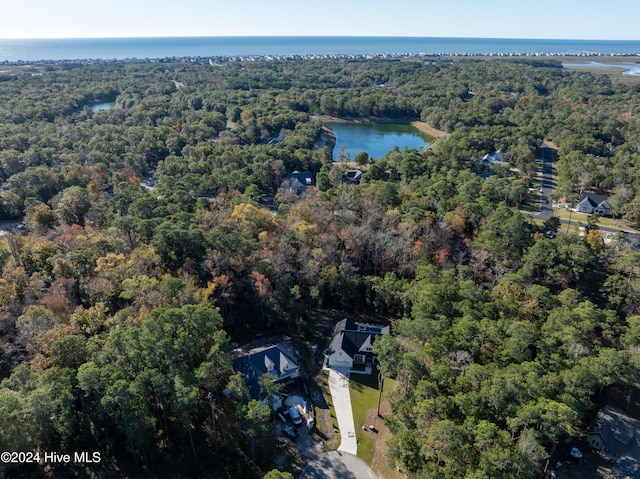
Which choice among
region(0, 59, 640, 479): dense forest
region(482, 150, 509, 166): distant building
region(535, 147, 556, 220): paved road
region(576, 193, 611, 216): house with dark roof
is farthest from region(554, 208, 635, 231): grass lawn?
region(482, 150, 509, 166): distant building

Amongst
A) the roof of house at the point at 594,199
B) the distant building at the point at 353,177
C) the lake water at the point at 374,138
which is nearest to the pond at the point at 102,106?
the lake water at the point at 374,138

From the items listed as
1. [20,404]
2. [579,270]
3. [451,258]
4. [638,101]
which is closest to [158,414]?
[20,404]

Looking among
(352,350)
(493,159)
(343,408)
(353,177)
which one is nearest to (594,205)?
(493,159)

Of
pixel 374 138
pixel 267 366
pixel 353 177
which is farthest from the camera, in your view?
pixel 374 138

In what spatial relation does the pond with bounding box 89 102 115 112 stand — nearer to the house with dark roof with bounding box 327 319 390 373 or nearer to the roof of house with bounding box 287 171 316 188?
the roof of house with bounding box 287 171 316 188

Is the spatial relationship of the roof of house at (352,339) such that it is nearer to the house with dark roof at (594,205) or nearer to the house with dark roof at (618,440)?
the house with dark roof at (618,440)

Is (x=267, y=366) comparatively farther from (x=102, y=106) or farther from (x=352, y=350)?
(x=102, y=106)
